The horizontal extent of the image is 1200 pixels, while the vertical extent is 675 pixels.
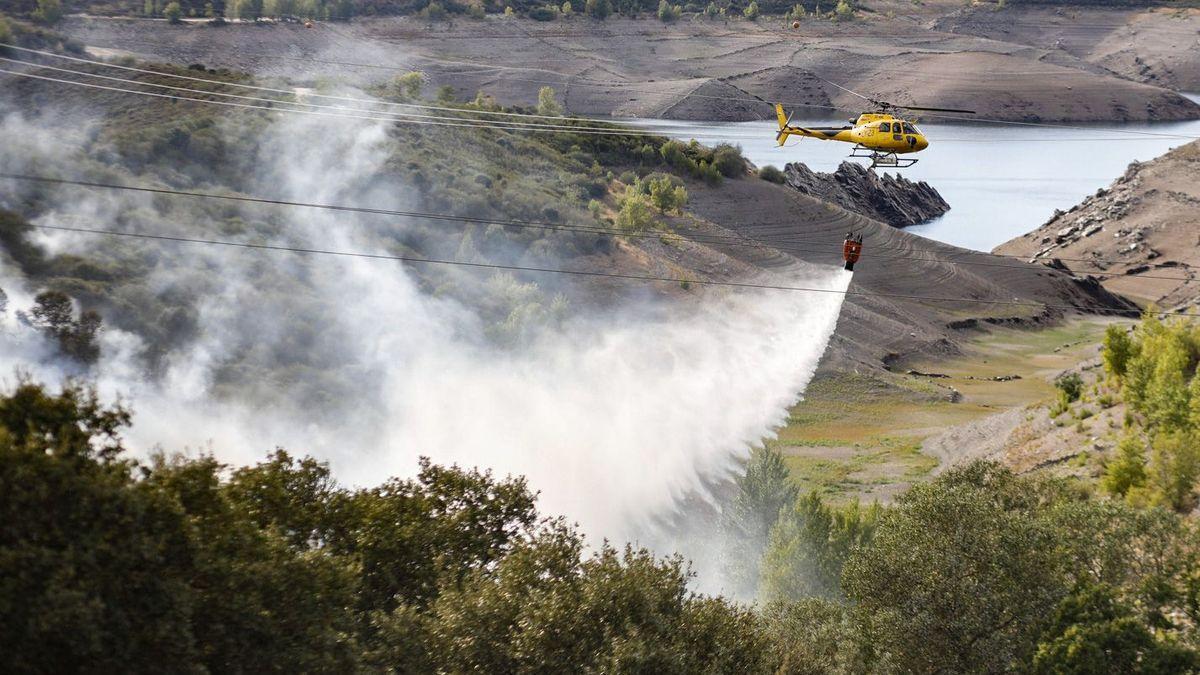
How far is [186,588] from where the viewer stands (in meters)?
16.9

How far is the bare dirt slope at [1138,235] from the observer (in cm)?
10969

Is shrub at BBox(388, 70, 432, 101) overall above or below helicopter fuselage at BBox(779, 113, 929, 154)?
below

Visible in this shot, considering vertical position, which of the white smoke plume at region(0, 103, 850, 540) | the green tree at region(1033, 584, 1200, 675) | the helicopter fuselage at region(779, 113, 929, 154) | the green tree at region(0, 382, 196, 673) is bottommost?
the white smoke plume at region(0, 103, 850, 540)

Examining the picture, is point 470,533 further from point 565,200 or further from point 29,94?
point 29,94

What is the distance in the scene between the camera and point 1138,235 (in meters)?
117

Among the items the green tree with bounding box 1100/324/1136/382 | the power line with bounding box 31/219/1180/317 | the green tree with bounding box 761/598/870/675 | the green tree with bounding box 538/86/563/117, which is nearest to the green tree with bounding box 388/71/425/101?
the green tree with bounding box 538/86/563/117

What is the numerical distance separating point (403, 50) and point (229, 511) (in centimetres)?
13729

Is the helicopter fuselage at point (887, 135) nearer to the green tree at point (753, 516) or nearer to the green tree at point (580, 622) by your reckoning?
the green tree at point (753, 516)

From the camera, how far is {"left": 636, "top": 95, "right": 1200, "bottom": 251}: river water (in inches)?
5212

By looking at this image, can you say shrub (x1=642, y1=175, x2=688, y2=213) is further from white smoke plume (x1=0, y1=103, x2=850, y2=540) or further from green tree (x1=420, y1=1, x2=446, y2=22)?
green tree (x1=420, y1=1, x2=446, y2=22)

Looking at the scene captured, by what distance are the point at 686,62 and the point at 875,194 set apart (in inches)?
1710

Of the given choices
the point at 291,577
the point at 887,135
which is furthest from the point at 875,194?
the point at 291,577

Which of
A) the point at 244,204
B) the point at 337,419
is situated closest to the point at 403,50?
the point at 244,204

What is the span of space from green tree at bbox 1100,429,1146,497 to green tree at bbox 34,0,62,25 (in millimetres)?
105119
